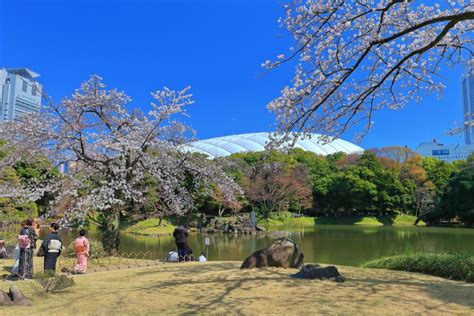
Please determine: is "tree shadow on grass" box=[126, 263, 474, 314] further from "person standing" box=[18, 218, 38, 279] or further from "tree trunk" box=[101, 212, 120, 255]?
"tree trunk" box=[101, 212, 120, 255]

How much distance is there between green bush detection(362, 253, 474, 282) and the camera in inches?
250

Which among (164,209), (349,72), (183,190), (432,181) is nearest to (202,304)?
(349,72)

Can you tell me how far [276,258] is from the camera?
661cm

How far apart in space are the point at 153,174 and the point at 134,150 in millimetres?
730

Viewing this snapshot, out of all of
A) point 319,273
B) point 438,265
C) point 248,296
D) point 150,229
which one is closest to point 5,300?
point 248,296

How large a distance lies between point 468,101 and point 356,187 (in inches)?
1054

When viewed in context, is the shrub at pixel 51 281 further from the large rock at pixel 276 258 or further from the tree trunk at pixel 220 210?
the tree trunk at pixel 220 210

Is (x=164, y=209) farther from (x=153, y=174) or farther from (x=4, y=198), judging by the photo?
(x=4, y=198)

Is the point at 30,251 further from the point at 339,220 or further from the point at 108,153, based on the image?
the point at 339,220

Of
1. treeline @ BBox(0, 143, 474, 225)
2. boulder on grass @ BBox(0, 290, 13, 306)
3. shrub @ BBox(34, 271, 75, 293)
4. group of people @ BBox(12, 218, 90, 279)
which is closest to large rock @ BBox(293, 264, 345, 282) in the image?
shrub @ BBox(34, 271, 75, 293)

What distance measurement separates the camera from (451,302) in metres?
4.30

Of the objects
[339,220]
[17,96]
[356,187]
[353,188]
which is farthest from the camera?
[339,220]

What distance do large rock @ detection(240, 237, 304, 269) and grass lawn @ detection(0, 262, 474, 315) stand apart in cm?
48

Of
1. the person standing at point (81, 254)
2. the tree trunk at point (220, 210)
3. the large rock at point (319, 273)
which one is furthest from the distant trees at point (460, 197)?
the person standing at point (81, 254)
